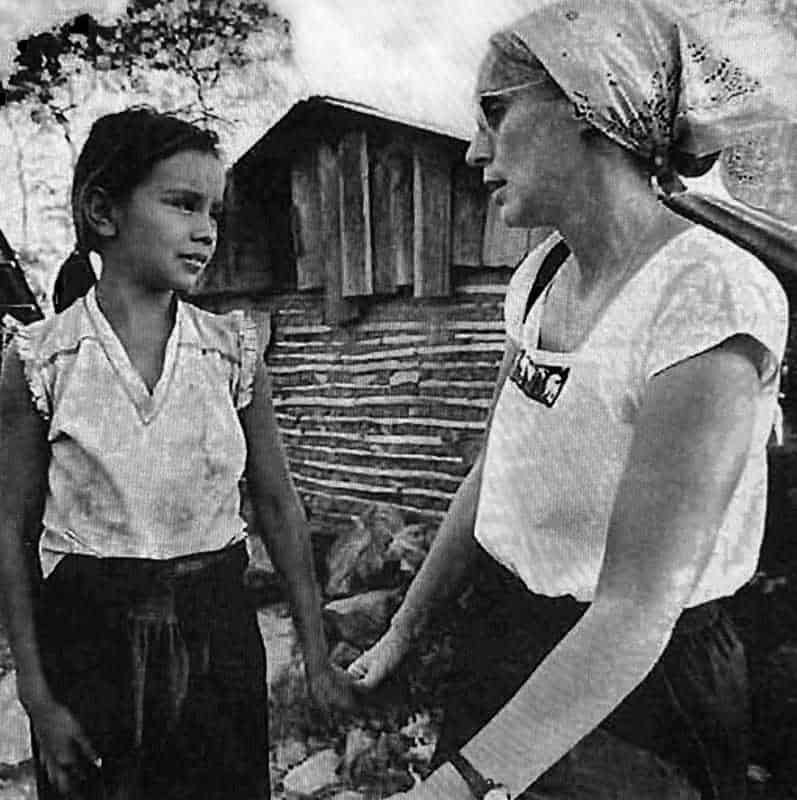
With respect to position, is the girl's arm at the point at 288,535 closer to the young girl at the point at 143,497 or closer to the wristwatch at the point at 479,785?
the young girl at the point at 143,497

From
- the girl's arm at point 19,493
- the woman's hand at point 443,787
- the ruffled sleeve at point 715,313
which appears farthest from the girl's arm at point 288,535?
the ruffled sleeve at point 715,313

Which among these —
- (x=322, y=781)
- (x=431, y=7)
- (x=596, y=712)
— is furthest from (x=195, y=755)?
(x=431, y=7)

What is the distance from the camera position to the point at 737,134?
141 cm

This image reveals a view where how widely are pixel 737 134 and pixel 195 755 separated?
3.17 ft

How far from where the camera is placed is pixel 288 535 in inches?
62.5

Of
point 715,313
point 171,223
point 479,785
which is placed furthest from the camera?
point 171,223

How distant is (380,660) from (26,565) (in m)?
0.43

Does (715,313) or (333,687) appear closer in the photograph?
(715,313)

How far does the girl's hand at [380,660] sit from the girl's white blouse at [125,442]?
222 millimetres

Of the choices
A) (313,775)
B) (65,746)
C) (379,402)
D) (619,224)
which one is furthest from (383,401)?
(65,746)

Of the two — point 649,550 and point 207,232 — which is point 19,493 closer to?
point 207,232

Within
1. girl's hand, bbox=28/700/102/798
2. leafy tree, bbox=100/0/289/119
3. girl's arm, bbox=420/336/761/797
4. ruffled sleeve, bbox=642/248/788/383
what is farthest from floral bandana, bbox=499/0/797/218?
girl's hand, bbox=28/700/102/798

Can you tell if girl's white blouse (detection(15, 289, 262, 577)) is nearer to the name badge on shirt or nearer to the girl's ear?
the girl's ear

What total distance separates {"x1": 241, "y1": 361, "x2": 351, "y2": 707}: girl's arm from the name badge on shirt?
303 millimetres
